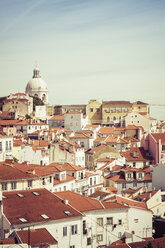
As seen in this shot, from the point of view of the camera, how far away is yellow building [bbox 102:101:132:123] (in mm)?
121250

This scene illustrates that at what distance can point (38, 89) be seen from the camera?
141500 mm

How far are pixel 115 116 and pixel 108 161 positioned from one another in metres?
51.9

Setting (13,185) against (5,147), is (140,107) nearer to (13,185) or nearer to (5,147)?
(5,147)

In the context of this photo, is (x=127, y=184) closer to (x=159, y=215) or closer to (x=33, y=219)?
(x=159, y=215)

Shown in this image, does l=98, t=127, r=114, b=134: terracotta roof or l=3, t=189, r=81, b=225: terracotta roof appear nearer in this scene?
l=3, t=189, r=81, b=225: terracotta roof

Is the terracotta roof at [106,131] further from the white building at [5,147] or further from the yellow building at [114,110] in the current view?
the white building at [5,147]

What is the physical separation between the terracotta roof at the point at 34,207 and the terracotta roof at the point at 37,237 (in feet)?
4.10

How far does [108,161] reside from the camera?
230 ft

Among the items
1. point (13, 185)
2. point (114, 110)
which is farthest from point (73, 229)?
point (114, 110)

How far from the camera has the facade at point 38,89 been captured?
141 meters

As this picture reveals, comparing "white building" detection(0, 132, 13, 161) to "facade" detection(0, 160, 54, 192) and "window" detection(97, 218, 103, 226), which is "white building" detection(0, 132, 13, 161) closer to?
"facade" detection(0, 160, 54, 192)

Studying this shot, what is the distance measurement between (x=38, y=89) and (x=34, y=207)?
350 ft

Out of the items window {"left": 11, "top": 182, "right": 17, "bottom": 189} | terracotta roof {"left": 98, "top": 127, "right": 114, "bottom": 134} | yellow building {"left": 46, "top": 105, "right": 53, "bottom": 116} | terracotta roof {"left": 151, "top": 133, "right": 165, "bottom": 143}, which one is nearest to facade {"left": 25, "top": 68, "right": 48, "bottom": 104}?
yellow building {"left": 46, "top": 105, "right": 53, "bottom": 116}

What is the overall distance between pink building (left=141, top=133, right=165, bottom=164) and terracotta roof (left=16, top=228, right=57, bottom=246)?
140ft
